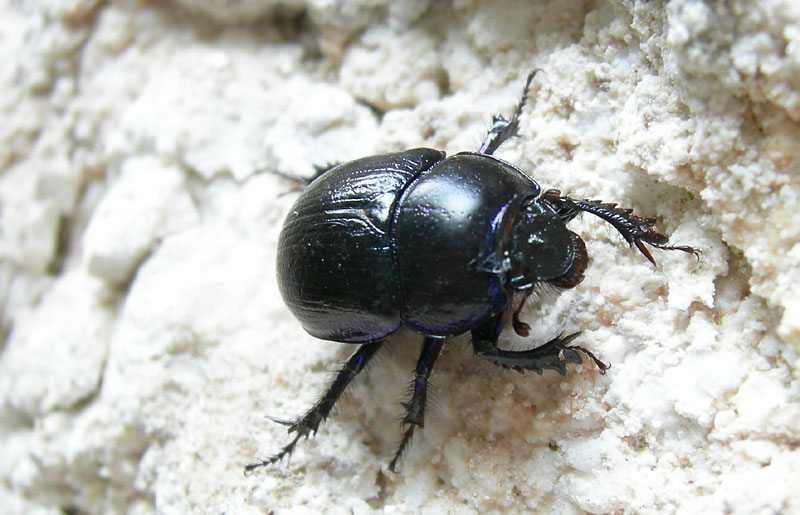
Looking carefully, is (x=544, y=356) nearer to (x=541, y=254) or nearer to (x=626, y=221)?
(x=541, y=254)

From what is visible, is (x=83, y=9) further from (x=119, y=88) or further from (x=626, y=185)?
(x=626, y=185)

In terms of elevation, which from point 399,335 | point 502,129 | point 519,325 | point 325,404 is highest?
point 502,129

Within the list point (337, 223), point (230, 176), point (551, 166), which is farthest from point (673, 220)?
point (230, 176)

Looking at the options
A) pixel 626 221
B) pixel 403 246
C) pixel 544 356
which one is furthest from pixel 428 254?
pixel 626 221

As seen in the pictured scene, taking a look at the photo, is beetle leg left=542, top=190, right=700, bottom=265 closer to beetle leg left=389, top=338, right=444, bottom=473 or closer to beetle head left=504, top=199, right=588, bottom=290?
beetle head left=504, top=199, right=588, bottom=290

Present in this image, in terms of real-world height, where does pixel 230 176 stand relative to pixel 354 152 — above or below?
below

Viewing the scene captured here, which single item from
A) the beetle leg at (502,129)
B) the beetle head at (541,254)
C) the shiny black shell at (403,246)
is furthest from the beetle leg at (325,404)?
the beetle leg at (502,129)
